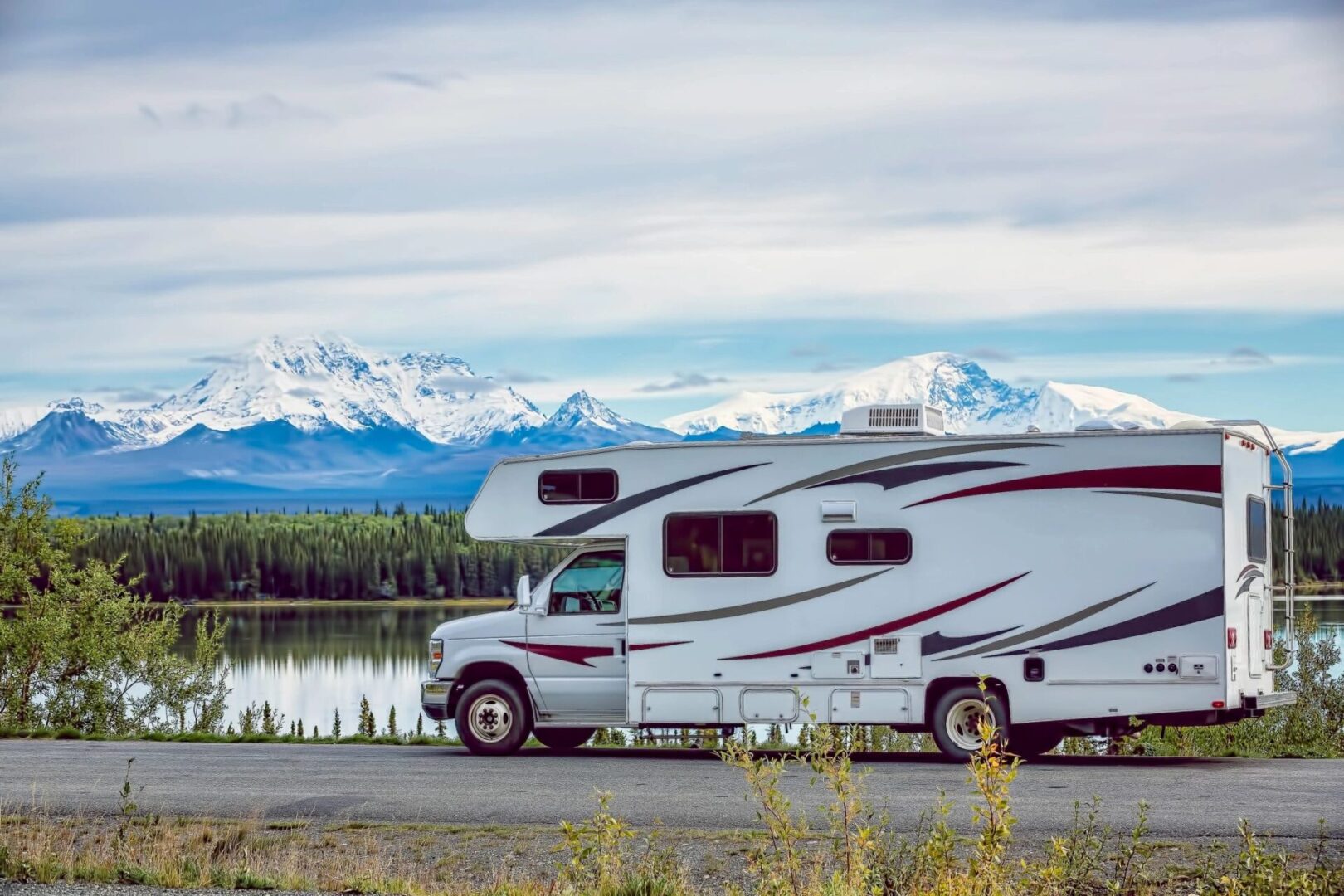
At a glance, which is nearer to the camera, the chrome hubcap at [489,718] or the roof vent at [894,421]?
the roof vent at [894,421]

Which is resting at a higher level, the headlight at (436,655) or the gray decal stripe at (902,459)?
the gray decal stripe at (902,459)

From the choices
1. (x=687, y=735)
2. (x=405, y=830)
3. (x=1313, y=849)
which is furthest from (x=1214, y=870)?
(x=687, y=735)

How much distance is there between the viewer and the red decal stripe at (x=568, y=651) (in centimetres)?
1630

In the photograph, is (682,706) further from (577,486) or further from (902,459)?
(902,459)

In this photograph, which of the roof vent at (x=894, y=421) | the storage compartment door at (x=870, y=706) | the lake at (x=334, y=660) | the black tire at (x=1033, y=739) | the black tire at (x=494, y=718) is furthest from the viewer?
the lake at (x=334, y=660)

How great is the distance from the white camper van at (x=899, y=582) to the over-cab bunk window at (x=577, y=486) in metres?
0.02

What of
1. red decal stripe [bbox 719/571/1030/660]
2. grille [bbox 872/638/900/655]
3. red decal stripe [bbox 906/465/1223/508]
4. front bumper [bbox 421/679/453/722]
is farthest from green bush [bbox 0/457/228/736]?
red decal stripe [bbox 906/465/1223/508]

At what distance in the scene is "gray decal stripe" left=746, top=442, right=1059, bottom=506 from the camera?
1552 centimetres

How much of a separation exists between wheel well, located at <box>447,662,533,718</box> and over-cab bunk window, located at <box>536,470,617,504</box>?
5.86 feet

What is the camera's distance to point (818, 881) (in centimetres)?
873

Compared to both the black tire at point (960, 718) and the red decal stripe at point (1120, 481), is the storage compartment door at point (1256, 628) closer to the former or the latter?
the red decal stripe at point (1120, 481)

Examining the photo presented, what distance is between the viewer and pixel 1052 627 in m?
15.2

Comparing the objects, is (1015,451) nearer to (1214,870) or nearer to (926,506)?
(926,506)

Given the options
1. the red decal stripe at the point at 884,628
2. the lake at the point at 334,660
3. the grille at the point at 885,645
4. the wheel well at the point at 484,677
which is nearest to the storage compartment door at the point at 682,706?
the red decal stripe at the point at 884,628
